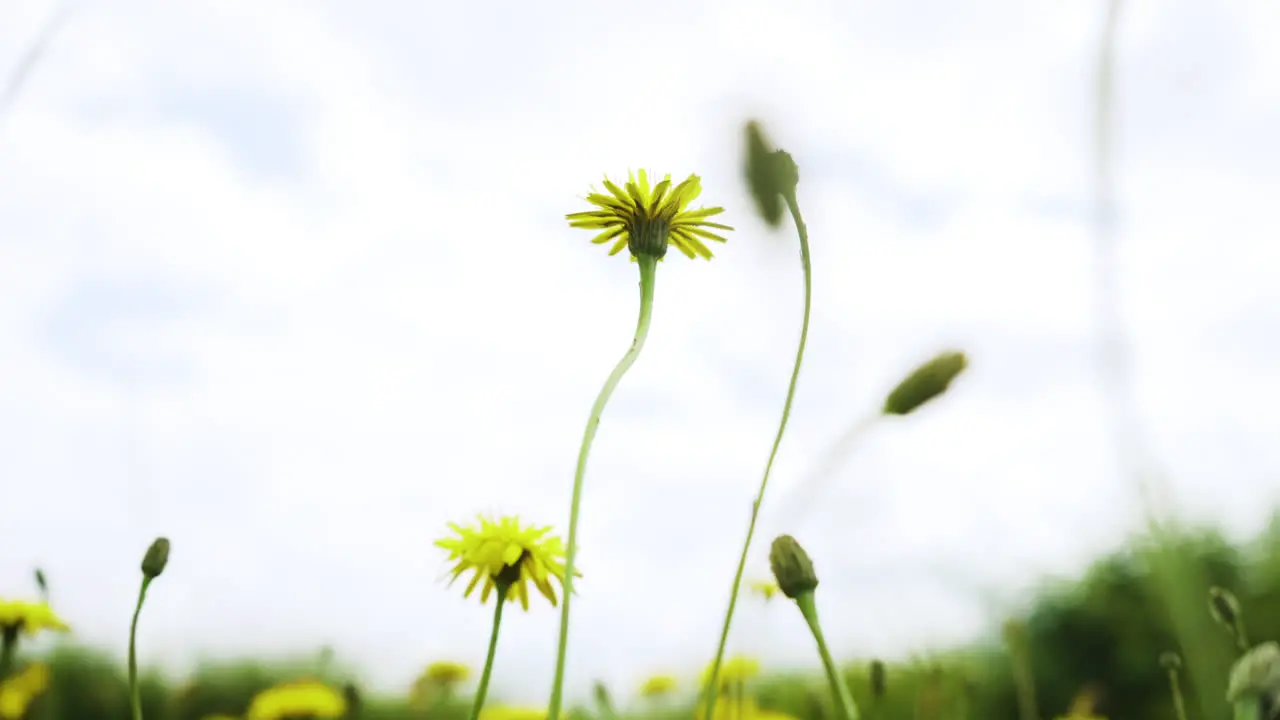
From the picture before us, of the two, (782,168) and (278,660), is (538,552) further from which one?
(278,660)

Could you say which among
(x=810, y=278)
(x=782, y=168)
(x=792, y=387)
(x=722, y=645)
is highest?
(x=782, y=168)

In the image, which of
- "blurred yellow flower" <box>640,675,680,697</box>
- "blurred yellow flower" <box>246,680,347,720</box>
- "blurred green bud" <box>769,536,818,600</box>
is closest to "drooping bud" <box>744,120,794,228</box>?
"blurred green bud" <box>769,536,818,600</box>

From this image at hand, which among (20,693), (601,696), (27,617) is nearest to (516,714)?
(601,696)

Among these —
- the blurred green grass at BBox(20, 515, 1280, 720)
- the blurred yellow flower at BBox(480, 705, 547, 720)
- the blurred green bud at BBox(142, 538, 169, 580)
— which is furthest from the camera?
the blurred green grass at BBox(20, 515, 1280, 720)

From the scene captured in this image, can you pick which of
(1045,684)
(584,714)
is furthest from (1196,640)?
(1045,684)

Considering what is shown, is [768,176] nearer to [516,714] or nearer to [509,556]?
[509,556]

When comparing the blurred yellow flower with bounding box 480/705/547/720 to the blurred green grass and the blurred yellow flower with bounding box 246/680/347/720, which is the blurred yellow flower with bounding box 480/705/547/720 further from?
the blurred green grass
